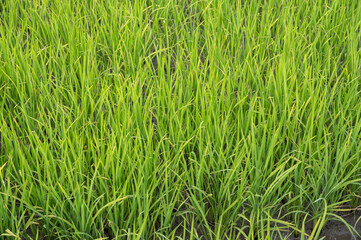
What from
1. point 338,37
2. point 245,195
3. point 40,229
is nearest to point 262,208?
point 245,195

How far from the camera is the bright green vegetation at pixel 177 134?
1239 mm

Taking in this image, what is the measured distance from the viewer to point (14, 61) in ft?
5.54

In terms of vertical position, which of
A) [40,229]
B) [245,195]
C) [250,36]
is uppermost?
[250,36]

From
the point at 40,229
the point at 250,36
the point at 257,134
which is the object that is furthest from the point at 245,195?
the point at 250,36

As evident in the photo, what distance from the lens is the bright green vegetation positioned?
124 centimetres

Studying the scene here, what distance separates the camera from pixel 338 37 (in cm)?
190

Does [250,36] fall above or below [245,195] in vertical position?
above

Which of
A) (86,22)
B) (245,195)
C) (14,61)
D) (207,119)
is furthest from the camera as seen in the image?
(86,22)

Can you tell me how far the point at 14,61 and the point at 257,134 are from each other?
1.03 m

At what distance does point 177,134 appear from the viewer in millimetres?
1432

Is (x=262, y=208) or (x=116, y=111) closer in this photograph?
(x=262, y=208)

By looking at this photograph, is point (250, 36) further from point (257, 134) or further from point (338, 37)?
point (257, 134)

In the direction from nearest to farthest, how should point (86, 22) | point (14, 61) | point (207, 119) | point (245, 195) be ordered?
point (245, 195) → point (207, 119) → point (14, 61) → point (86, 22)

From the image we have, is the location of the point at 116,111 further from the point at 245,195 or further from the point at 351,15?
the point at 351,15
